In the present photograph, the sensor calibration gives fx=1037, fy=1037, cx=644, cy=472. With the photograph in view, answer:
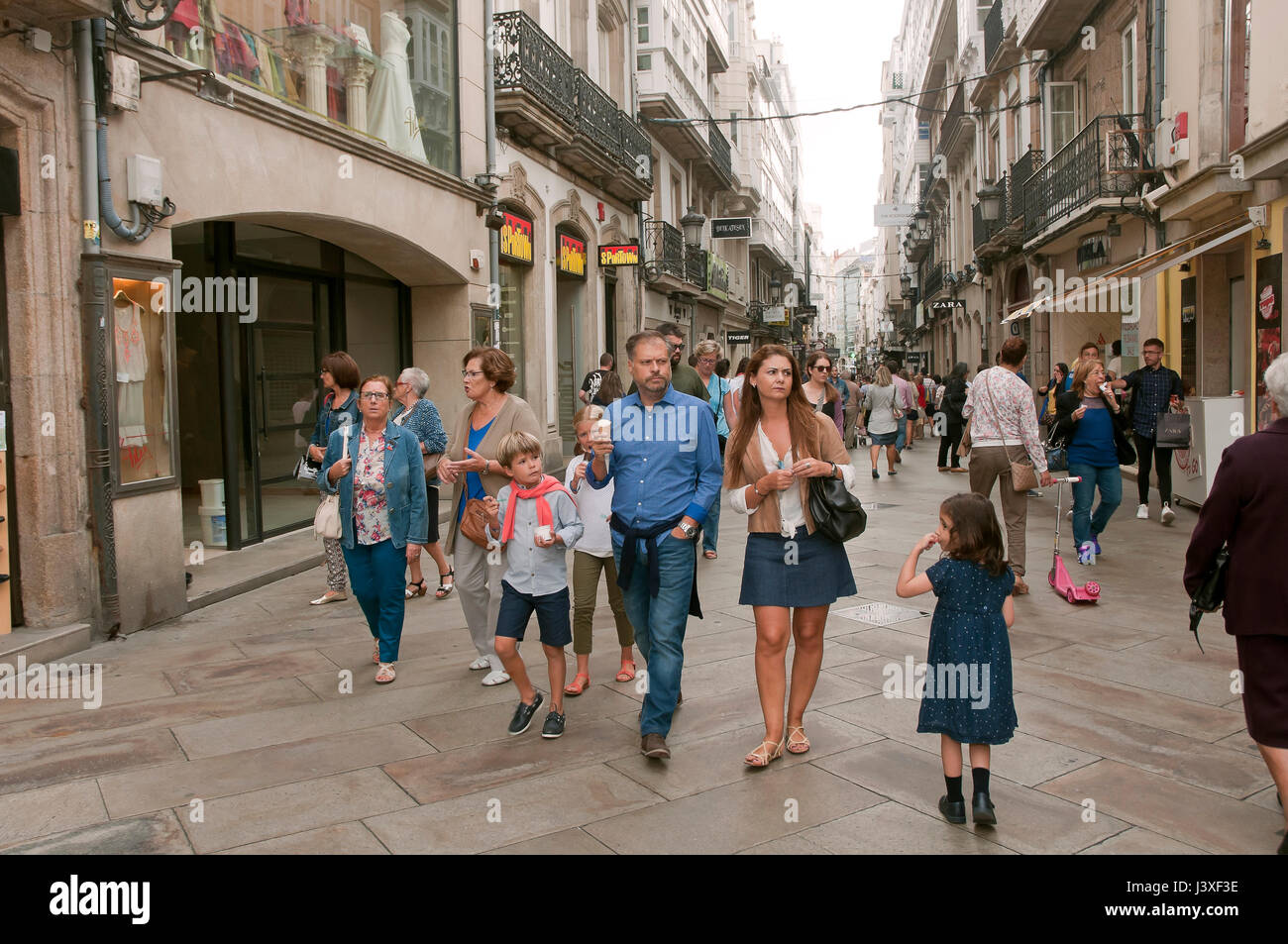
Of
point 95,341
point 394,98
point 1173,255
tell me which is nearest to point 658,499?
point 95,341

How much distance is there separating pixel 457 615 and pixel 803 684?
3.66 metres

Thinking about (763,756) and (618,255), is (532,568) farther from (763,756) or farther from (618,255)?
(618,255)

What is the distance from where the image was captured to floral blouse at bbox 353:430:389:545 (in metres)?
5.82

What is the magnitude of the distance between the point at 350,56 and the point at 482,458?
711 centimetres

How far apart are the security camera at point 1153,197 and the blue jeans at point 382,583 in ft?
40.2

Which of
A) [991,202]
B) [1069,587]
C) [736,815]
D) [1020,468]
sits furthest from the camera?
[991,202]

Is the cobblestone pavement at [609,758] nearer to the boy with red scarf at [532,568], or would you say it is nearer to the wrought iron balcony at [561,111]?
the boy with red scarf at [532,568]

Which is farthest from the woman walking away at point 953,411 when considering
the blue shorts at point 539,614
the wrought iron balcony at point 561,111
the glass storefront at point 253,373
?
the blue shorts at point 539,614

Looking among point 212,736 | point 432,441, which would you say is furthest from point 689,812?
point 432,441

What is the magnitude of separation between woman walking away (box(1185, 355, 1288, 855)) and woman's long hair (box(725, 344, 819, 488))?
1.53 metres

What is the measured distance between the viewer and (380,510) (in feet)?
19.2

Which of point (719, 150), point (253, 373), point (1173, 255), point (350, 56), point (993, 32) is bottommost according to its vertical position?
point (253, 373)

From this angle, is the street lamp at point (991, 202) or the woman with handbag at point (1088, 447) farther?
the street lamp at point (991, 202)

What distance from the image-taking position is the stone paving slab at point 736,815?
3.70 metres
